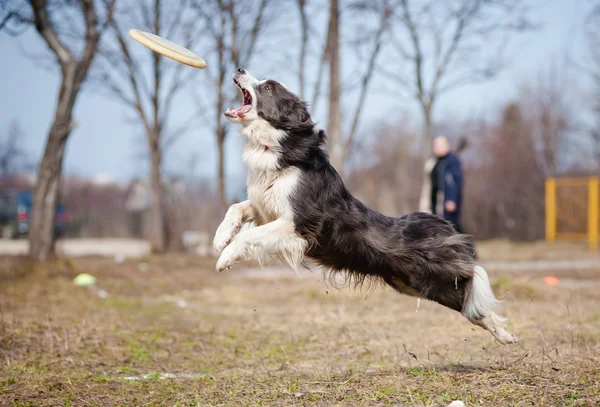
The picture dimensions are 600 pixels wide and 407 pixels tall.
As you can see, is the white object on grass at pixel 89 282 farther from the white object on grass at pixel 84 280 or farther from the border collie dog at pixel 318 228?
the border collie dog at pixel 318 228

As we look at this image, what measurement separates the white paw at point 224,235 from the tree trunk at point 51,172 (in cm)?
741

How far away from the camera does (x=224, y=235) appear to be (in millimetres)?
5250

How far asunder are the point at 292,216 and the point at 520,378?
6.47 ft

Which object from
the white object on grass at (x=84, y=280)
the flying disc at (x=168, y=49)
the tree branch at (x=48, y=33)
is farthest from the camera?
the tree branch at (x=48, y=33)

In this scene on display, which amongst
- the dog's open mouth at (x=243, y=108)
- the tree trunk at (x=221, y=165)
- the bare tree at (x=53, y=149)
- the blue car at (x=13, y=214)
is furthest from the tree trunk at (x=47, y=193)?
the blue car at (x=13, y=214)

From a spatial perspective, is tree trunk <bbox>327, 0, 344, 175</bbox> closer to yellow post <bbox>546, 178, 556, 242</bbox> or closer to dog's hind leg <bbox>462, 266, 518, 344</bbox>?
dog's hind leg <bbox>462, 266, 518, 344</bbox>

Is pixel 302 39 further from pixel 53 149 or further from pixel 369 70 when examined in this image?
pixel 53 149

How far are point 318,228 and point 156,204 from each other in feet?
46.4

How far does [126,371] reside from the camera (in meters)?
5.57

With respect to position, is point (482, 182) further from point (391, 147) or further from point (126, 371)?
point (126, 371)

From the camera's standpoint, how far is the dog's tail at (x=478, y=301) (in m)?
5.24

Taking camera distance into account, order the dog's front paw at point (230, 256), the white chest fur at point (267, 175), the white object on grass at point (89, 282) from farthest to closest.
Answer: the white object on grass at point (89, 282) → the white chest fur at point (267, 175) → the dog's front paw at point (230, 256)

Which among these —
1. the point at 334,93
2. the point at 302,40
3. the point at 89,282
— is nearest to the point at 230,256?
the point at 89,282

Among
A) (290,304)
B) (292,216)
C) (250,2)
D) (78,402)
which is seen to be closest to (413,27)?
(250,2)
